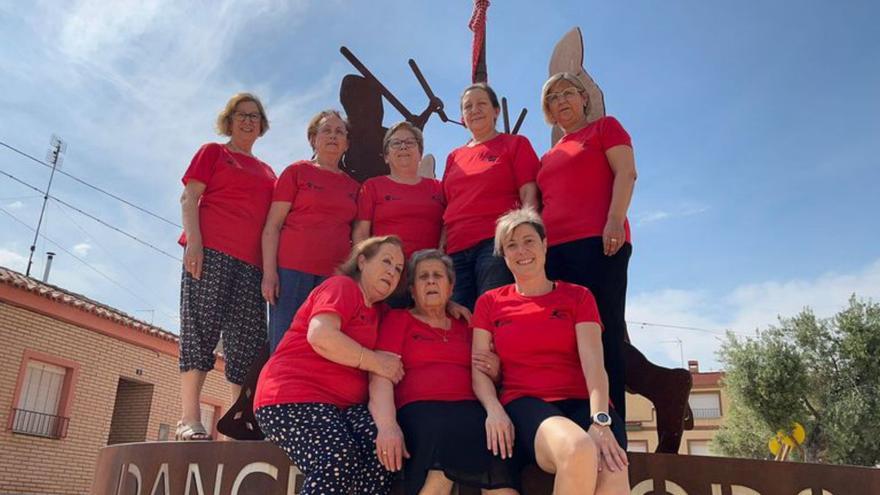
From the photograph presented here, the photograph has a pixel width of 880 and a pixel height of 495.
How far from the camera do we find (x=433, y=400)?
9.45ft

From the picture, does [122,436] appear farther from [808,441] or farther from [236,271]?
[808,441]

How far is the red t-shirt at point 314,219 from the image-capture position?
4.01 meters

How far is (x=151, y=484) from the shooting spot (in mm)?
3482

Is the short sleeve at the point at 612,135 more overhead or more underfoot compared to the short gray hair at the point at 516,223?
more overhead

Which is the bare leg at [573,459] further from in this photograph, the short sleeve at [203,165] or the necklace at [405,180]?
the short sleeve at [203,165]

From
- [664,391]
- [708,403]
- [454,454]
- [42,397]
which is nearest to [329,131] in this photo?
[454,454]

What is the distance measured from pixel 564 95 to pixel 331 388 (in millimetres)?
2082

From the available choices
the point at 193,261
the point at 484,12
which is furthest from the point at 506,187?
the point at 484,12

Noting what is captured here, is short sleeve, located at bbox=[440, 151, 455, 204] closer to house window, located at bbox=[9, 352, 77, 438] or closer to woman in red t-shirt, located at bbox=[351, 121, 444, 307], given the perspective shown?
woman in red t-shirt, located at bbox=[351, 121, 444, 307]

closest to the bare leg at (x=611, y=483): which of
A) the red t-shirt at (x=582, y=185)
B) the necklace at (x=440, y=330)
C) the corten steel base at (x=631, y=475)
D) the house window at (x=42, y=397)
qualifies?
the corten steel base at (x=631, y=475)

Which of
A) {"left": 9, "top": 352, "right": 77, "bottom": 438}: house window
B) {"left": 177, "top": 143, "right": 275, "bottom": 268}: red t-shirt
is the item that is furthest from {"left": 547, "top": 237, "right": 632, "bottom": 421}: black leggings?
{"left": 9, "top": 352, "right": 77, "bottom": 438}: house window

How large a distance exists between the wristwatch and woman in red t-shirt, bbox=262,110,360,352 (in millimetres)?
1929

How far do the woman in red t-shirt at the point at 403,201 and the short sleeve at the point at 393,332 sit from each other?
2.36 feet

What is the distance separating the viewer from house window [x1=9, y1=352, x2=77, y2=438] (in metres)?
13.4
